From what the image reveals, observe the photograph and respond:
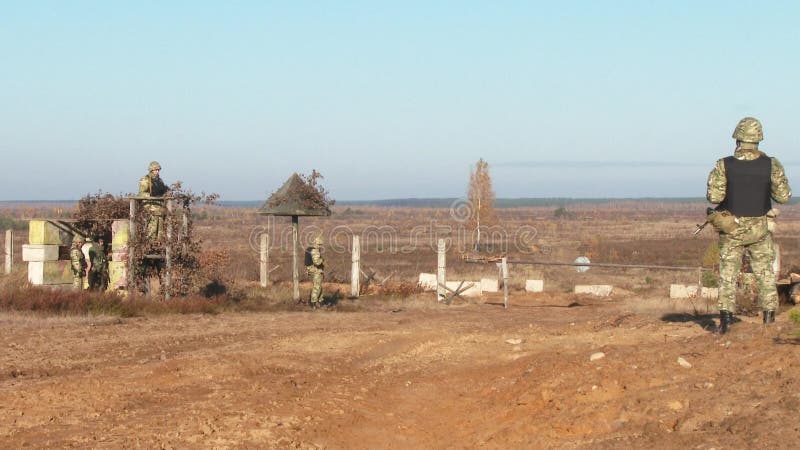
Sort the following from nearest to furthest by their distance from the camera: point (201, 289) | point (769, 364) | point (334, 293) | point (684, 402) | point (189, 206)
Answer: point (684, 402)
point (769, 364)
point (189, 206)
point (201, 289)
point (334, 293)

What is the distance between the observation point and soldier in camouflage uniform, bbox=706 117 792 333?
10.3 metres

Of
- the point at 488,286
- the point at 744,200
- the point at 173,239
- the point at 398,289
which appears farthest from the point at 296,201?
the point at 744,200

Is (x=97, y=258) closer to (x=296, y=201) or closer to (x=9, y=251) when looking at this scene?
(x=296, y=201)

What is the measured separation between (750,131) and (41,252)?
15041 millimetres

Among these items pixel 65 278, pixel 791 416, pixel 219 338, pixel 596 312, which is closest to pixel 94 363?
pixel 219 338

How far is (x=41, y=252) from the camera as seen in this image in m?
19.5

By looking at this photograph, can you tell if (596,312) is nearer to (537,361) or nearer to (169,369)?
(537,361)

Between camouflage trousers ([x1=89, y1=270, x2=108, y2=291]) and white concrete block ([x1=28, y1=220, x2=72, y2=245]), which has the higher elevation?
white concrete block ([x1=28, y1=220, x2=72, y2=245])

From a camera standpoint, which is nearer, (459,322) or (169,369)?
(169,369)

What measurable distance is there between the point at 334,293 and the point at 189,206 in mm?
5747

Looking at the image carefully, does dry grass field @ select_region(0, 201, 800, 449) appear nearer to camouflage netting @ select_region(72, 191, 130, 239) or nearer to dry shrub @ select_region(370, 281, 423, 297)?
camouflage netting @ select_region(72, 191, 130, 239)

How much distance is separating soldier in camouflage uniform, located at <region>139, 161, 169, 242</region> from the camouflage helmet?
12.0 meters

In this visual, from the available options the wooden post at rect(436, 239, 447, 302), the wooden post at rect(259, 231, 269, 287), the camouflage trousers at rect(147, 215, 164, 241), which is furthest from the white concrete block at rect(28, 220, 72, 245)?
the wooden post at rect(436, 239, 447, 302)

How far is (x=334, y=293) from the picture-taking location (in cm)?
2347
